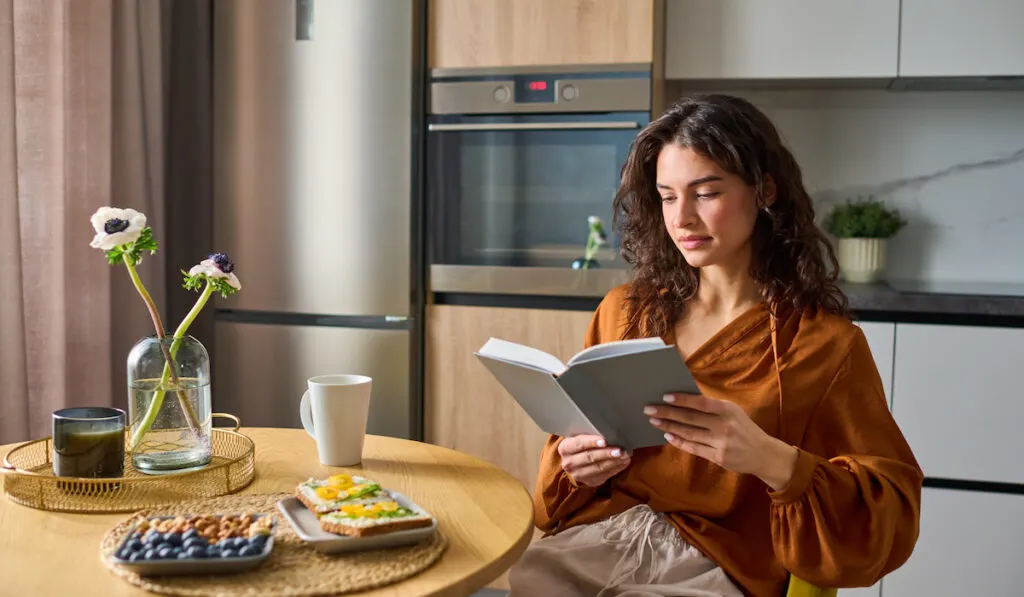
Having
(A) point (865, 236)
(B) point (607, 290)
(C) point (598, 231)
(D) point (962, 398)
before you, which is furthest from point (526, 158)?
(D) point (962, 398)

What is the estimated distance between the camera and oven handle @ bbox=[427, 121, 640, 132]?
8.18ft

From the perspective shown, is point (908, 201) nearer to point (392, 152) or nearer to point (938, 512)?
point (938, 512)

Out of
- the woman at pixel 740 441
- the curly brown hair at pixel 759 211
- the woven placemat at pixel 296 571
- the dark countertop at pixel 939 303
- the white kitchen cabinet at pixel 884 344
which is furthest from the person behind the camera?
the white kitchen cabinet at pixel 884 344

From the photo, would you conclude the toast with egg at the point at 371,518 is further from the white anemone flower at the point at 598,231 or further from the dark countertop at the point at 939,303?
the dark countertop at the point at 939,303

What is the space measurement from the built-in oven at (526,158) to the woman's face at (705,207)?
3.50 feet

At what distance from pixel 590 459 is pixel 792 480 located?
0.27m

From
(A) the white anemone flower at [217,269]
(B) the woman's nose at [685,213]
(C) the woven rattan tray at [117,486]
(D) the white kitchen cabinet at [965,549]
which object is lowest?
(D) the white kitchen cabinet at [965,549]

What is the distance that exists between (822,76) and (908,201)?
1.83 feet

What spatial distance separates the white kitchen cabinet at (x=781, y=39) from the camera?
→ 2559mm

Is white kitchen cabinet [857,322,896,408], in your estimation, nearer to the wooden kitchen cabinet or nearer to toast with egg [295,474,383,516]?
the wooden kitchen cabinet

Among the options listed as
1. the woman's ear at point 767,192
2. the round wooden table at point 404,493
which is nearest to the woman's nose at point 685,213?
the woman's ear at point 767,192

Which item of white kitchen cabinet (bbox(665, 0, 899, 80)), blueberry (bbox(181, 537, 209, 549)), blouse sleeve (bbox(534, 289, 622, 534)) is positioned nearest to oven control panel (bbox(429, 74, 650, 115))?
white kitchen cabinet (bbox(665, 0, 899, 80))

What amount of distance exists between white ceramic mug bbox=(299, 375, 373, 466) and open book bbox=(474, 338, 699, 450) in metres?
0.23

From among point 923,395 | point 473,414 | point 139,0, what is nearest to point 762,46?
point 923,395
